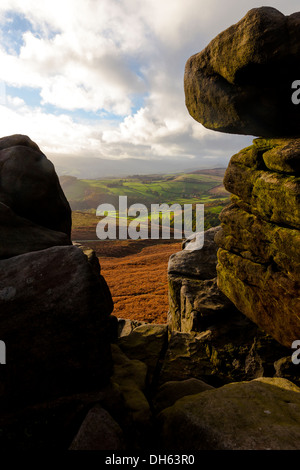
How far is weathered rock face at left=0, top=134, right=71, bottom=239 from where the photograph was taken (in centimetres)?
914

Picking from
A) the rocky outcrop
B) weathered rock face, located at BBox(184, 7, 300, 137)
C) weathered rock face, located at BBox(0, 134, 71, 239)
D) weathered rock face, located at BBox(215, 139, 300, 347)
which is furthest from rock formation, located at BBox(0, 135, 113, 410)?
weathered rock face, located at BBox(184, 7, 300, 137)

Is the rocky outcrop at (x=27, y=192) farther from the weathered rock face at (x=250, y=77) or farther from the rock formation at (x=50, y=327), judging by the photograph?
the weathered rock face at (x=250, y=77)

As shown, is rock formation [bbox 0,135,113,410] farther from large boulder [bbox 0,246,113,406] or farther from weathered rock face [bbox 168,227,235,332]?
weathered rock face [bbox 168,227,235,332]

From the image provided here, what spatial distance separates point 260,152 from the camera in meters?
10.6

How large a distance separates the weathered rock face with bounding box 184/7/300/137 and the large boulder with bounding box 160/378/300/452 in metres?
9.64

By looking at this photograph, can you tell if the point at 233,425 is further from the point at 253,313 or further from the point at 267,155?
the point at 267,155

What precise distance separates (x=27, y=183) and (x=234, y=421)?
1000 cm

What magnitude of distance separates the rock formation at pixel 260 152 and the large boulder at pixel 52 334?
7.22 m

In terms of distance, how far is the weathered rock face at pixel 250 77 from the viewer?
7.94 meters

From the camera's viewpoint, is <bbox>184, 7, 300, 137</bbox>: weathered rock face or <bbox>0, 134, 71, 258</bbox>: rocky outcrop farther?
<bbox>0, 134, 71, 258</bbox>: rocky outcrop

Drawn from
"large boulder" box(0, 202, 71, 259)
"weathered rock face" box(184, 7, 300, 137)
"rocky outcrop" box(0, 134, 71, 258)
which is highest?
"weathered rock face" box(184, 7, 300, 137)

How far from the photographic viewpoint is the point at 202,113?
462 inches

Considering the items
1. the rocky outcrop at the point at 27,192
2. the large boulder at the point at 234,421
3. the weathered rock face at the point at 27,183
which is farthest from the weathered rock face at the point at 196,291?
the weathered rock face at the point at 27,183

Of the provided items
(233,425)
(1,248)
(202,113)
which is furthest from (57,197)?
(233,425)
